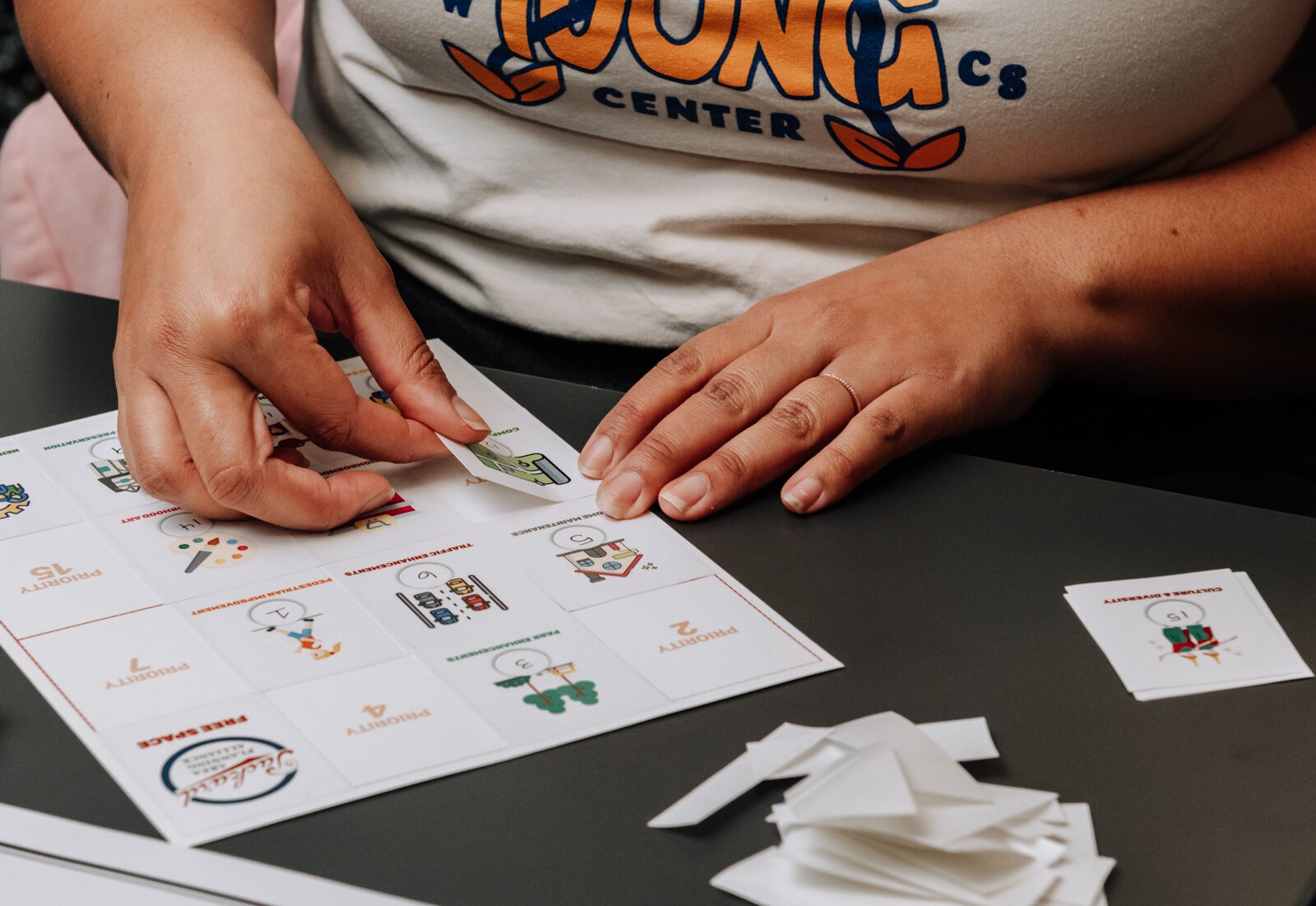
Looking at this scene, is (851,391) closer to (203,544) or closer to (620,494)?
(620,494)

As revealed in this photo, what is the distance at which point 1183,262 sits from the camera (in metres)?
0.87

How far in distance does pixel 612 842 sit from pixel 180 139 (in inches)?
20.5

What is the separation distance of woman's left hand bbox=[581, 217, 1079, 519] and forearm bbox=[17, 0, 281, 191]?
0.31m

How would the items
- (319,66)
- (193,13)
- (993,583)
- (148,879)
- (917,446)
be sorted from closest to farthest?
(148,879) < (993,583) < (917,446) < (193,13) < (319,66)

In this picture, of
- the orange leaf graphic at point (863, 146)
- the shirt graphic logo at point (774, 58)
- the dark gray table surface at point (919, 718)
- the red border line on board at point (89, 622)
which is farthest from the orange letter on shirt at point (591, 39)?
the red border line on board at point (89, 622)

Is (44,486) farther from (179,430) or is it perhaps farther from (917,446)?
(917,446)

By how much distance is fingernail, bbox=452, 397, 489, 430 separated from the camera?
28.4 inches

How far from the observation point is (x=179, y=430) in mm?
666

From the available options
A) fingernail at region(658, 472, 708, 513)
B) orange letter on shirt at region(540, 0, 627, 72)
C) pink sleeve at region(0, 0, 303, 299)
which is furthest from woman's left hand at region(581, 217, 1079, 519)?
pink sleeve at region(0, 0, 303, 299)

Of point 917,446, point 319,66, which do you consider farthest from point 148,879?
point 319,66

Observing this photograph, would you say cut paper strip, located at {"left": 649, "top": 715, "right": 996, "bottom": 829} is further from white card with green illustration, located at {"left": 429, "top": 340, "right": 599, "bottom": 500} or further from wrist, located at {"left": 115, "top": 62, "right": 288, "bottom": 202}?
wrist, located at {"left": 115, "top": 62, "right": 288, "bottom": 202}

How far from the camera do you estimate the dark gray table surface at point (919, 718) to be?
1.50 ft

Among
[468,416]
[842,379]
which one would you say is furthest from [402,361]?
[842,379]

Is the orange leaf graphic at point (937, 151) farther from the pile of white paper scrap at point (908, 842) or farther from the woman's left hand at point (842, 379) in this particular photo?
the pile of white paper scrap at point (908, 842)
